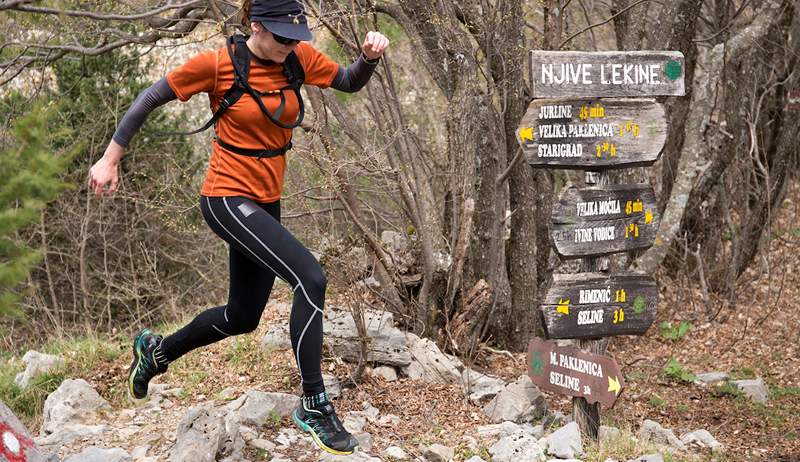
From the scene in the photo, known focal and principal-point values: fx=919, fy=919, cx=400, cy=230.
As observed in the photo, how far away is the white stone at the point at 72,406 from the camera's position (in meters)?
5.85

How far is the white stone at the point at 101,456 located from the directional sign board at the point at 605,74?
3.04 m

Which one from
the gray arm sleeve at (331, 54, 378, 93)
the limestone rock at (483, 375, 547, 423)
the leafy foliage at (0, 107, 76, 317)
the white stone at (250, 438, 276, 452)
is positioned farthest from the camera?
the limestone rock at (483, 375, 547, 423)

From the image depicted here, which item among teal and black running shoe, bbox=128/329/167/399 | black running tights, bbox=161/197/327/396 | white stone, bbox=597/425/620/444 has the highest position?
black running tights, bbox=161/197/327/396

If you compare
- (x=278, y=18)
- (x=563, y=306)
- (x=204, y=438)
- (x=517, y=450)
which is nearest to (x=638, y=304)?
(x=563, y=306)

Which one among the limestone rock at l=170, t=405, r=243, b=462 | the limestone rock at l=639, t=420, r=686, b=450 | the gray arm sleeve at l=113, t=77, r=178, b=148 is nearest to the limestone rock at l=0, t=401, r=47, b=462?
the limestone rock at l=170, t=405, r=243, b=462

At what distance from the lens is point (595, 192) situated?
563 centimetres

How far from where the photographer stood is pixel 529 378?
20.1ft

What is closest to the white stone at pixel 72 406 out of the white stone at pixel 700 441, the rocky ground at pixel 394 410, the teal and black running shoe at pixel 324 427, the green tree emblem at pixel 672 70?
the rocky ground at pixel 394 410

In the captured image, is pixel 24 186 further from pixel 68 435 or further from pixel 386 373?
pixel 386 373

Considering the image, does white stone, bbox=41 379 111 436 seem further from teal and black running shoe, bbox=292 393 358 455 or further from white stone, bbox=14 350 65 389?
teal and black running shoe, bbox=292 393 358 455

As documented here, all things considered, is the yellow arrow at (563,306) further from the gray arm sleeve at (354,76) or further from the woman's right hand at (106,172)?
the woman's right hand at (106,172)

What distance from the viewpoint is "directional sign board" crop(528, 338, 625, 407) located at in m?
5.54

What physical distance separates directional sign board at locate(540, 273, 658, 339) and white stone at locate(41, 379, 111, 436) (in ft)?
9.85

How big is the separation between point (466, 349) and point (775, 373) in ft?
12.8
